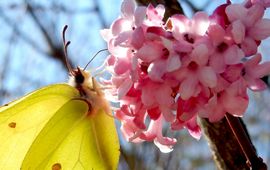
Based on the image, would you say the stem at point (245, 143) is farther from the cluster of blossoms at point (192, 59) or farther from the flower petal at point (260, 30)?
the flower petal at point (260, 30)

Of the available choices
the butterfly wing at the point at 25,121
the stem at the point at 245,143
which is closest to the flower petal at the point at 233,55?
the stem at the point at 245,143

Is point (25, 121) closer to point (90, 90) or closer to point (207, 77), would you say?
point (90, 90)

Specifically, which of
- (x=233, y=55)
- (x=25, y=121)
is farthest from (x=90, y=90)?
(x=233, y=55)

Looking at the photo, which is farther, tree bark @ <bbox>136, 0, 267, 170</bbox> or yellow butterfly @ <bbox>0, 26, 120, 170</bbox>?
→ yellow butterfly @ <bbox>0, 26, 120, 170</bbox>

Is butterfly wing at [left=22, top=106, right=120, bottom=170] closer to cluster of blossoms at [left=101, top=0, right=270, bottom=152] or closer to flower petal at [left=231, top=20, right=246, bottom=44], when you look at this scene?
cluster of blossoms at [left=101, top=0, right=270, bottom=152]

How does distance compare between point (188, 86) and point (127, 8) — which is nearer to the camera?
point (188, 86)

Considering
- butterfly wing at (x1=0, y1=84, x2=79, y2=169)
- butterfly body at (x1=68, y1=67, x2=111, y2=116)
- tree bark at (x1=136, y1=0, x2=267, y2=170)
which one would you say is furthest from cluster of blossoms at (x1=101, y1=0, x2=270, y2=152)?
butterfly wing at (x1=0, y1=84, x2=79, y2=169)
